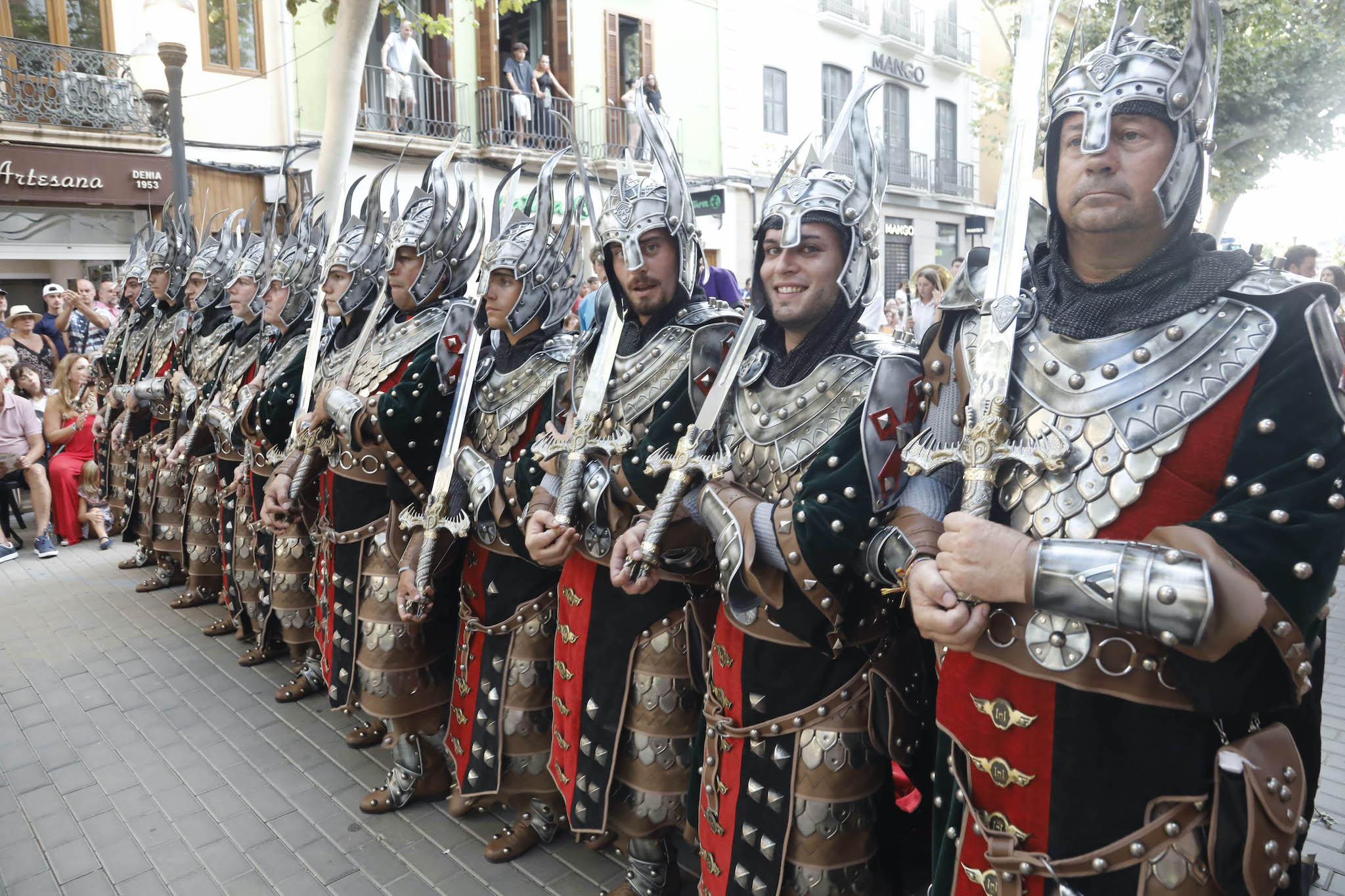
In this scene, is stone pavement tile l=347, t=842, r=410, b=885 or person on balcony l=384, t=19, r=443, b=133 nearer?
stone pavement tile l=347, t=842, r=410, b=885

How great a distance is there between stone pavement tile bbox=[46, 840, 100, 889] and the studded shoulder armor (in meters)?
2.25

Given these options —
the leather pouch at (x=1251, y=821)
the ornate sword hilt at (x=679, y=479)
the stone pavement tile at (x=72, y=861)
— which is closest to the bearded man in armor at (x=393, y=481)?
the stone pavement tile at (x=72, y=861)

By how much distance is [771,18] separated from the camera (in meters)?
19.0

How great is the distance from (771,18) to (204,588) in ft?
54.3

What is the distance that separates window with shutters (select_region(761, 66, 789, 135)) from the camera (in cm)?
1903

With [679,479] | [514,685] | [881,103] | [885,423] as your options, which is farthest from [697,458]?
[881,103]

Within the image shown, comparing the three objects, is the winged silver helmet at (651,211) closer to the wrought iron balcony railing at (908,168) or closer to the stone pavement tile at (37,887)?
the stone pavement tile at (37,887)

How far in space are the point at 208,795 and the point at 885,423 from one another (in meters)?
3.62

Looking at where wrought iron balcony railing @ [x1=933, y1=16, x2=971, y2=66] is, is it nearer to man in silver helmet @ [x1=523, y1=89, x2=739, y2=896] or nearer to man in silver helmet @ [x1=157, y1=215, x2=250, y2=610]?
man in silver helmet @ [x1=157, y1=215, x2=250, y2=610]

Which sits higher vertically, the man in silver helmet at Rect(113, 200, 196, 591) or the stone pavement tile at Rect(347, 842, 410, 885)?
the man in silver helmet at Rect(113, 200, 196, 591)

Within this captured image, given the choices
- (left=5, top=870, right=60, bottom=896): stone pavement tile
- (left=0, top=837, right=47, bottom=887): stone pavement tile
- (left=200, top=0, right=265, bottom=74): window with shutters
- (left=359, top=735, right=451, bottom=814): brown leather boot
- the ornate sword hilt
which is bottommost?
(left=0, top=837, right=47, bottom=887): stone pavement tile

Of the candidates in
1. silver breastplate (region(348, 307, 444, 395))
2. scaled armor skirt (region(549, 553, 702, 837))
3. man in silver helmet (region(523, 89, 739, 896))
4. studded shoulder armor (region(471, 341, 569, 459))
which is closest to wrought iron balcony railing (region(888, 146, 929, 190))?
silver breastplate (region(348, 307, 444, 395))

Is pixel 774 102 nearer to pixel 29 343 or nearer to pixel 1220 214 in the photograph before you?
pixel 1220 214

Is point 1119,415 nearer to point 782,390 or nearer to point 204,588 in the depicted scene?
point 782,390
